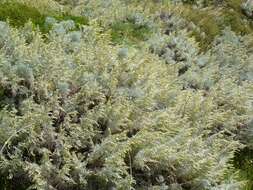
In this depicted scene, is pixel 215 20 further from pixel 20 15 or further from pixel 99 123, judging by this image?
pixel 99 123

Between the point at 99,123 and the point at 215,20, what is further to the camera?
the point at 215,20

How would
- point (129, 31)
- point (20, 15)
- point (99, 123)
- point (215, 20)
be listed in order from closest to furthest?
point (99, 123) < point (20, 15) < point (129, 31) < point (215, 20)

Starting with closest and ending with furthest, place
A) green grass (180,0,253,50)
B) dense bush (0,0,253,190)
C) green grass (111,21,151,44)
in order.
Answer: dense bush (0,0,253,190) → green grass (111,21,151,44) → green grass (180,0,253,50)

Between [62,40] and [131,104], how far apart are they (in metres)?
1.18

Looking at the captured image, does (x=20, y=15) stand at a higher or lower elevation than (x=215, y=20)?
higher

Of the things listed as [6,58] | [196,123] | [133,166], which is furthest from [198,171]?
[6,58]

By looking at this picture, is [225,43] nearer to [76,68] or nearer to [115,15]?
[115,15]

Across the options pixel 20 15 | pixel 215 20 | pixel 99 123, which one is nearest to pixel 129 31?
pixel 20 15

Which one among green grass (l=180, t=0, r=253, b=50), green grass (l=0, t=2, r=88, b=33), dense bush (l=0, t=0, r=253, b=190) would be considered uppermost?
dense bush (l=0, t=0, r=253, b=190)

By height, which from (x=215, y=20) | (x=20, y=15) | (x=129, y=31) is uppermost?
(x=20, y=15)

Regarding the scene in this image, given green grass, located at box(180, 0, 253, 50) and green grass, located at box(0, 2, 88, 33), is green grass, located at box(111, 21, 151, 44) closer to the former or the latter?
green grass, located at box(0, 2, 88, 33)

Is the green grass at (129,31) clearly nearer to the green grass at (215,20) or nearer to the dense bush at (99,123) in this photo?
the green grass at (215,20)

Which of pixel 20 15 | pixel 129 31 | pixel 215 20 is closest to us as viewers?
pixel 20 15

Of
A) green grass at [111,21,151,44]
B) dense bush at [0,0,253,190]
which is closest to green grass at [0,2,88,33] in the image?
Result: dense bush at [0,0,253,190]
